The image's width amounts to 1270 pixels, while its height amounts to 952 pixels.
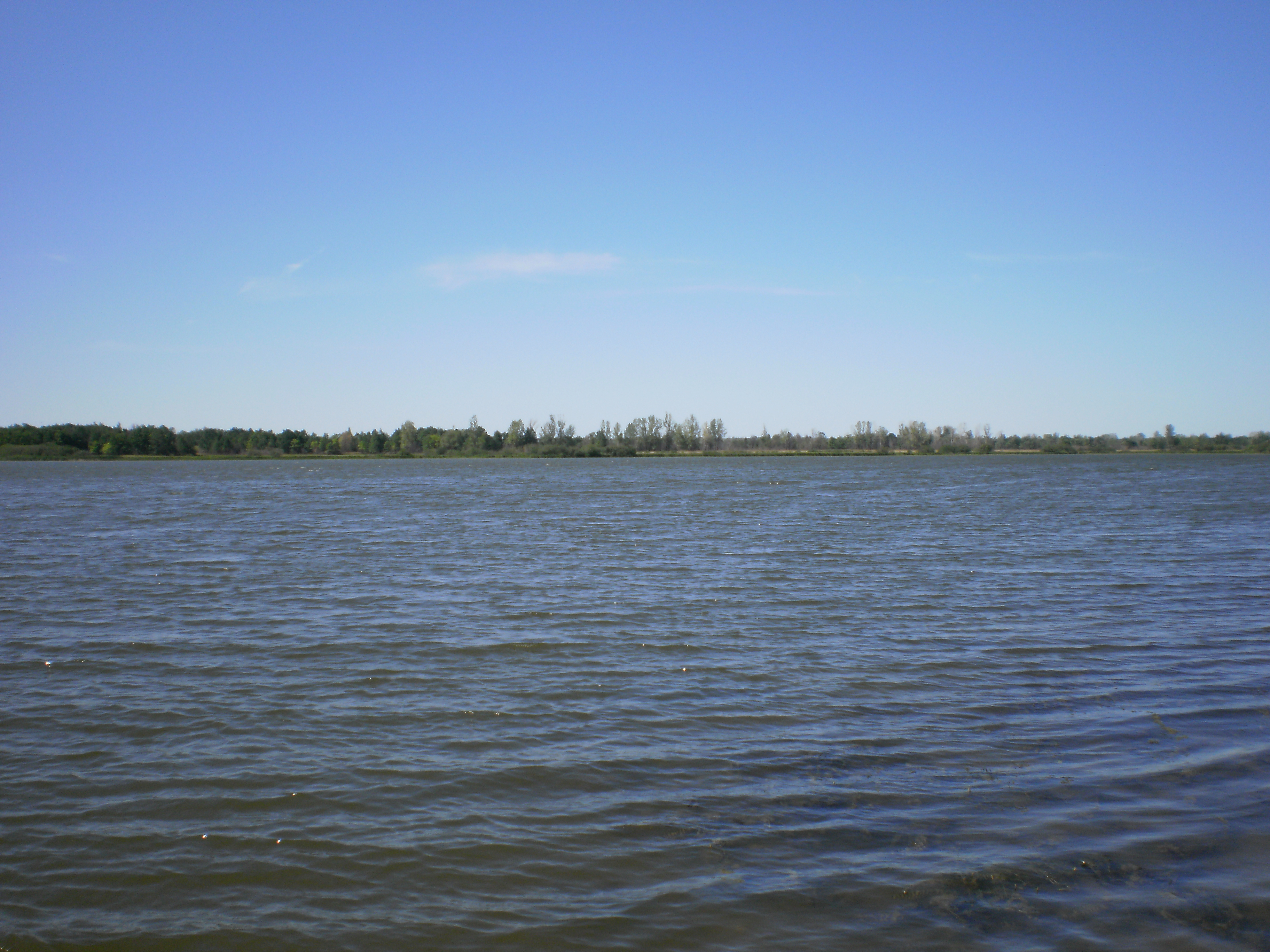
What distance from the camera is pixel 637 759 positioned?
845 cm

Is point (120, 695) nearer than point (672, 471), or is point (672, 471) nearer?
point (120, 695)

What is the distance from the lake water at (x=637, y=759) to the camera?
5.73 m

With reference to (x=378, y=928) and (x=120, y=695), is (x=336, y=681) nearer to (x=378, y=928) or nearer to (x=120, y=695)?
(x=120, y=695)

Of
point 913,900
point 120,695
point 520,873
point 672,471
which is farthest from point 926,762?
point 672,471

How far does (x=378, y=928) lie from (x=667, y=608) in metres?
11.1

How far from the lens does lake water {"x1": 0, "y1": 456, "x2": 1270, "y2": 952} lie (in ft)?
18.8

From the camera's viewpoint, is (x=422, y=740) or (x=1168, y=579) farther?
(x=1168, y=579)

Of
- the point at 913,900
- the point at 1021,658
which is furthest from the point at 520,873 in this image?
the point at 1021,658

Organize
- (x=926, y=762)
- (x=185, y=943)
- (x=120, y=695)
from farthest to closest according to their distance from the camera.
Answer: (x=120, y=695) < (x=926, y=762) < (x=185, y=943)

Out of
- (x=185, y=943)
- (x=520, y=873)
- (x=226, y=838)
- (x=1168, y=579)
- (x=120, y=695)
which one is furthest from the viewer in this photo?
(x=1168, y=579)

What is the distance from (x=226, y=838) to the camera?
22.4ft

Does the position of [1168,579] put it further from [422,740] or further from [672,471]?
[672,471]

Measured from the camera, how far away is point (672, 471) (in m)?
130

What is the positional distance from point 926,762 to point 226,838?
20.9ft
